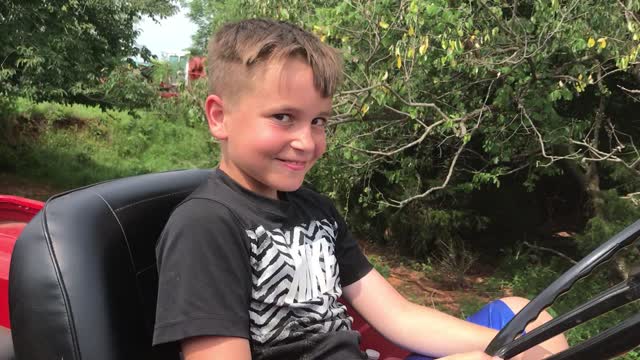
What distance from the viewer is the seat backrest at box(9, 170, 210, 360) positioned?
3.63 ft

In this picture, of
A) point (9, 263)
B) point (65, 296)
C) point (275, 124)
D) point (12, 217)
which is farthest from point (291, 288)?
point (12, 217)

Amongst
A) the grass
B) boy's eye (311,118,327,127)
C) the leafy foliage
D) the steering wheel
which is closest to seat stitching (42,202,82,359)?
boy's eye (311,118,327,127)

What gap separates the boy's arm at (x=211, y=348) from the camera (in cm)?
100

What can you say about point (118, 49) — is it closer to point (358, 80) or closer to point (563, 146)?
point (358, 80)

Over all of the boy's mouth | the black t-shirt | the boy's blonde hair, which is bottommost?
the black t-shirt

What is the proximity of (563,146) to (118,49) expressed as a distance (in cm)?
626

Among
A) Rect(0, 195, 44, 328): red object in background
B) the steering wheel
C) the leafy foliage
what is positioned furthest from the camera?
the leafy foliage

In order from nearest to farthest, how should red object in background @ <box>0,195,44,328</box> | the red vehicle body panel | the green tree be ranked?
1. the red vehicle body panel
2. red object in background @ <box>0,195,44,328</box>
3. the green tree

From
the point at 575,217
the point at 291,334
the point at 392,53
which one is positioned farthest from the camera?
the point at 575,217

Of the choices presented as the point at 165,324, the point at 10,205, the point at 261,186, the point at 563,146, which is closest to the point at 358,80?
the point at 563,146

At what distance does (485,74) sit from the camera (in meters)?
3.67

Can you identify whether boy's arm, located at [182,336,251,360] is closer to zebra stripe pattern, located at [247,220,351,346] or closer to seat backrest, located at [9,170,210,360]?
zebra stripe pattern, located at [247,220,351,346]

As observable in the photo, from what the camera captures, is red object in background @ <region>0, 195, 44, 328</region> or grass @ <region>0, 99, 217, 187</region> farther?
grass @ <region>0, 99, 217, 187</region>

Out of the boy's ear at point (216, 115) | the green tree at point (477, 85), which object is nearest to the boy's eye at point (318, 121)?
the boy's ear at point (216, 115)
